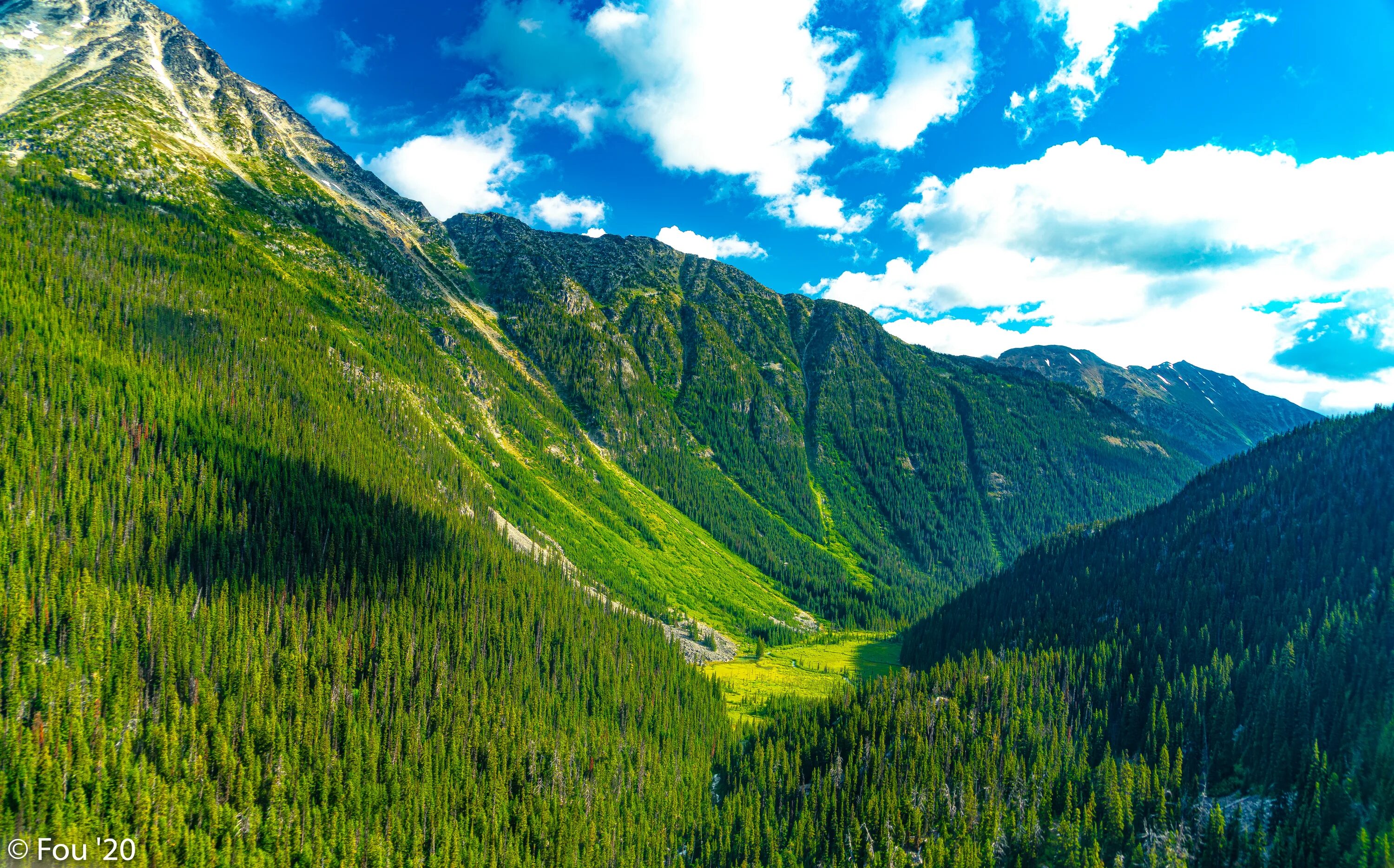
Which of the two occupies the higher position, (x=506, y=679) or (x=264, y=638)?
(x=264, y=638)

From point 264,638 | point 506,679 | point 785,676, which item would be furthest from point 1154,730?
point 264,638

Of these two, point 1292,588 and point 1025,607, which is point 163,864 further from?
point 1292,588

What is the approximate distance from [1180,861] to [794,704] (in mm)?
81485

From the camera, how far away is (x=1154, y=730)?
9900cm

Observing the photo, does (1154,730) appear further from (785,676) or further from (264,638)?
(264,638)

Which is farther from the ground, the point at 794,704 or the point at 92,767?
the point at 92,767

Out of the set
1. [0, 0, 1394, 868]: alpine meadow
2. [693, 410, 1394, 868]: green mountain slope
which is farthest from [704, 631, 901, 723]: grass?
[693, 410, 1394, 868]: green mountain slope

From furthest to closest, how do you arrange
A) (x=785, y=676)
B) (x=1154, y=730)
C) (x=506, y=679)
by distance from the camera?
1. (x=785, y=676)
2. (x=506, y=679)
3. (x=1154, y=730)

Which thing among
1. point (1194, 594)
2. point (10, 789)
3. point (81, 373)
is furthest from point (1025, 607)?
point (81, 373)

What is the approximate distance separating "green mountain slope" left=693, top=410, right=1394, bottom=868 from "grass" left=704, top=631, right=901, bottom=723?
51.1 feet

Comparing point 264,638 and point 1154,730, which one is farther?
point 264,638

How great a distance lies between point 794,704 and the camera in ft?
459

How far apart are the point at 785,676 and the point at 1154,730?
303 feet

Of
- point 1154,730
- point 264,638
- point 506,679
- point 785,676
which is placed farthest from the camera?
point 785,676
